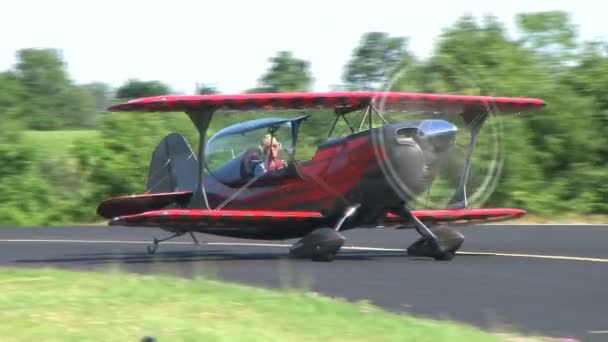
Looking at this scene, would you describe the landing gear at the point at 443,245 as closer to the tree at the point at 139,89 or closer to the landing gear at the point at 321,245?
the landing gear at the point at 321,245

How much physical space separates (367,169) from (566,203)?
37.1 ft

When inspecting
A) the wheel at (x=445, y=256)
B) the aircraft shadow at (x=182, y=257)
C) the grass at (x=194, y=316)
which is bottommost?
the aircraft shadow at (x=182, y=257)

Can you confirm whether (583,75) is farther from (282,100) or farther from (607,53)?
(282,100)

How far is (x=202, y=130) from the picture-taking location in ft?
52.0

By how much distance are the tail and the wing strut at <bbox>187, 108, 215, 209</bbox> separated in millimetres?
905

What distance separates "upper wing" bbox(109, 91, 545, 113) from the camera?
49.6 feet

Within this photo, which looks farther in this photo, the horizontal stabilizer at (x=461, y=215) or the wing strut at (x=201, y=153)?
the horizontal stabilizer at (x=461, y=215)

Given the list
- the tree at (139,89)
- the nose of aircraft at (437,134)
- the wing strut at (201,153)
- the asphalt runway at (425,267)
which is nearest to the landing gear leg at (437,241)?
the asphalt runway at (425,267)

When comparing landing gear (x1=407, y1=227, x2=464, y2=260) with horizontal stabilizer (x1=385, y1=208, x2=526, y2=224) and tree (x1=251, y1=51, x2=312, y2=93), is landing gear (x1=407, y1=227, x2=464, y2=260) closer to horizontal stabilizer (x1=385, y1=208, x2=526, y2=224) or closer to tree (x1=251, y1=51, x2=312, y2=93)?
horizontal stabilizer (x1=385, y1=208, x2=526, y2=224)

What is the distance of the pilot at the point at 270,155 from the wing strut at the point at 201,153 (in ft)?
2.77

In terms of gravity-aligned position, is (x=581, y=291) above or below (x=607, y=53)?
below

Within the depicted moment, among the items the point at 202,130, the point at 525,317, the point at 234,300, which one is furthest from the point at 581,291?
the point at 202,130

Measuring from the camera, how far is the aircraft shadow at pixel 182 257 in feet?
51.9
